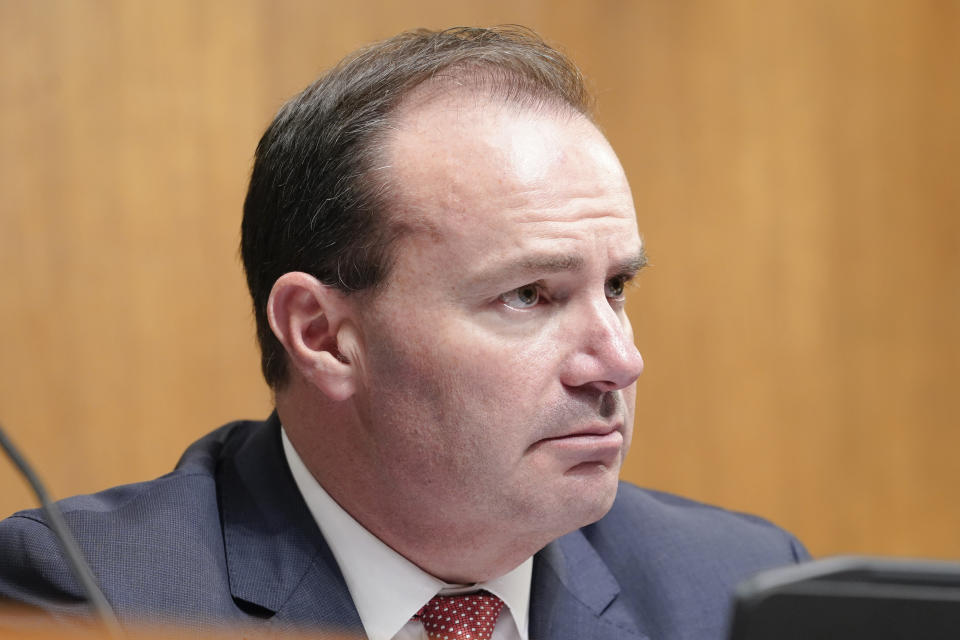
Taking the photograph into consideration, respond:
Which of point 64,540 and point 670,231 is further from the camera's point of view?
point 670,231

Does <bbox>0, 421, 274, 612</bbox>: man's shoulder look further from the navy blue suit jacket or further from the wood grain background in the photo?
the wood grain background

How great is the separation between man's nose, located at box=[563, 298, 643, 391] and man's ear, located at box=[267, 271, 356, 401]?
1.01ft

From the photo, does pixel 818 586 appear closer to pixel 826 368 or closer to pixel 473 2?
pixel 473 2

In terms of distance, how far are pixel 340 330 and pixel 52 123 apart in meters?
1.12

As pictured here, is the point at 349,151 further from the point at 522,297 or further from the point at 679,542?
the point at 679,542

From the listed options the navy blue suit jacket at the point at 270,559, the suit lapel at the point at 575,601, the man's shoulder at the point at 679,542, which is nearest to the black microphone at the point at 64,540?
the navy blue suit jacket at the point at 270,559

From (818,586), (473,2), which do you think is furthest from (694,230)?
(818,586)

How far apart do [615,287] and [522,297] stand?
0.18 metres

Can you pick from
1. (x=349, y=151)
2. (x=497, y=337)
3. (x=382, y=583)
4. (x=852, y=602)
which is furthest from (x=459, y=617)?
(x=852, y=602)

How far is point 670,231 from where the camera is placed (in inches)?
118

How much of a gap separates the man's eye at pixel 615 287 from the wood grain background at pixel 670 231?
1.17m

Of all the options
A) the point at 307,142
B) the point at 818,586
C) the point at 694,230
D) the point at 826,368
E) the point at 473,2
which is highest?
the point at 473,2

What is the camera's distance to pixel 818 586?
2.05 feet

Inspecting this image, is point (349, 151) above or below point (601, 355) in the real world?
above
